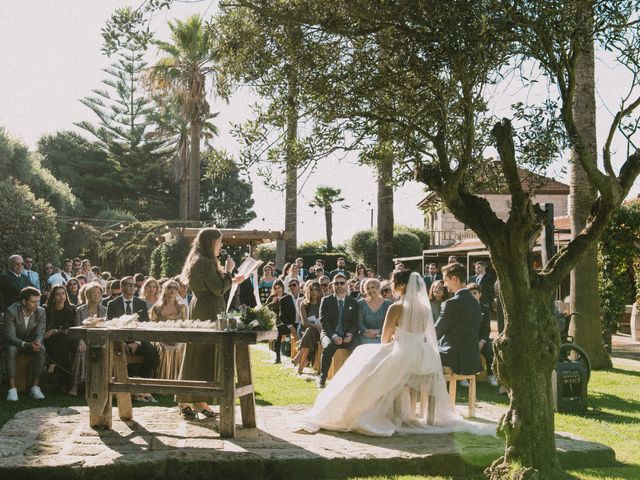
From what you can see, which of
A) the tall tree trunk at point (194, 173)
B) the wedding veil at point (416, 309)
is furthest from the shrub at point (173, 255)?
the wedding veil at point (416, 309)

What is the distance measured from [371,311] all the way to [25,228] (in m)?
11.4

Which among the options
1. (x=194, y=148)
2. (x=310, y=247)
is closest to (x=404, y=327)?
(x=194, y=148)

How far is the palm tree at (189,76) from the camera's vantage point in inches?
1220

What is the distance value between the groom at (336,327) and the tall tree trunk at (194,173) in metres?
19.7

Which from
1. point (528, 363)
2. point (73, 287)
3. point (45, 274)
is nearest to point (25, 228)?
point (45, 274)

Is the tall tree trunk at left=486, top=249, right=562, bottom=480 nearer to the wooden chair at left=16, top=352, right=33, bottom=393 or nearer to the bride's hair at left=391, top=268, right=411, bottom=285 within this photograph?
the bride's hair at left=391, top=268, right=411, bottom=285

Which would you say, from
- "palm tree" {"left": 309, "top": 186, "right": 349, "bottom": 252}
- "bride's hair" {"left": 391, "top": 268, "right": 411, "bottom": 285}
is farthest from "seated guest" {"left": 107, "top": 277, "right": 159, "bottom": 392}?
"palm tree" {"left": 309, "top": 186, "right": 349, "bottom": 252}

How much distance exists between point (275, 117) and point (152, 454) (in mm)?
3288

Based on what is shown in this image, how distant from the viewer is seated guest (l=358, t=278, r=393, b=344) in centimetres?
1105

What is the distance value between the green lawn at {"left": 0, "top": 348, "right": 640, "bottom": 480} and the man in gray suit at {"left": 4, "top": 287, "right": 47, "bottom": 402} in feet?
1.00

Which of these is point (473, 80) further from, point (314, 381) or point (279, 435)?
point (314, 381)

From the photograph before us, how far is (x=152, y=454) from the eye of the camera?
20.1 ft

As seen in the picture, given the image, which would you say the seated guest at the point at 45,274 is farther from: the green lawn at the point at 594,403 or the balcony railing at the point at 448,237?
the balcony railing at the point at 448,237

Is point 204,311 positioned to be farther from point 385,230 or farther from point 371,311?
point 385,230
